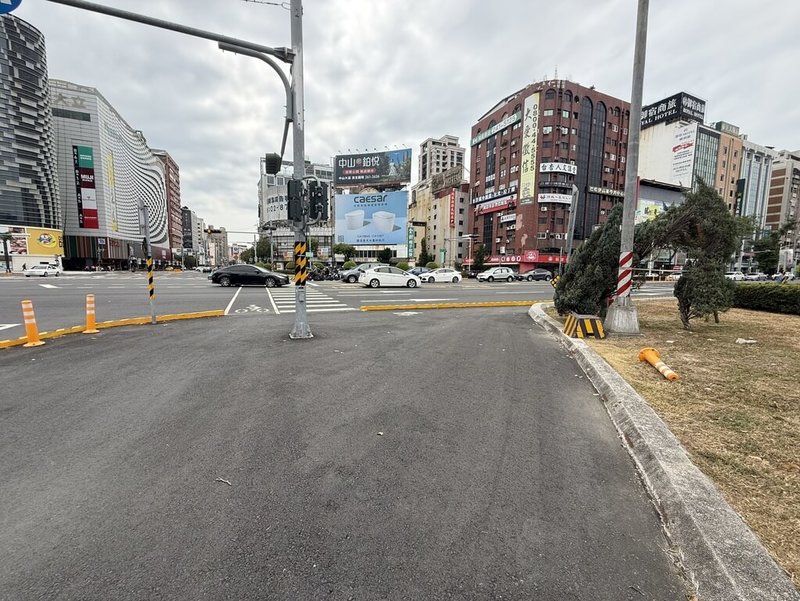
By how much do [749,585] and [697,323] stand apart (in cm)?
1151

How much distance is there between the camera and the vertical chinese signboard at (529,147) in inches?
2515

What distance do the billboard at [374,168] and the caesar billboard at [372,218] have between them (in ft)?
10.2

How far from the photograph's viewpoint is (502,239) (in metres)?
72.5

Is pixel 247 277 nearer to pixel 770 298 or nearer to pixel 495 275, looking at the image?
pixel 495 275

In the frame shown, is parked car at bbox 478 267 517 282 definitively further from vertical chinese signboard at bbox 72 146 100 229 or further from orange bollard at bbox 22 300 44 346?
vertical chinese signboard at bbox 72 146 100 229

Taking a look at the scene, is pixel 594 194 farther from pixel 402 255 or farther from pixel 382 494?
pixel 382 494

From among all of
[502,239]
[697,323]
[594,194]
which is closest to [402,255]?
[502,239]

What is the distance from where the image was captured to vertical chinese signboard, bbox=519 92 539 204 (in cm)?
6388

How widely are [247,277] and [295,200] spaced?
20.4 metres

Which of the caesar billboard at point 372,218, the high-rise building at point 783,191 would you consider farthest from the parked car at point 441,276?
the high-rise building at point 783,191

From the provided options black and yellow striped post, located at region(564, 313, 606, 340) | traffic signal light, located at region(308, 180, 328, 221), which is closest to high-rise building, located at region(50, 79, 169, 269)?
traffic signal light, located at region(308, 180, 328, 221)

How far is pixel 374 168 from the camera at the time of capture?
59.2 meters

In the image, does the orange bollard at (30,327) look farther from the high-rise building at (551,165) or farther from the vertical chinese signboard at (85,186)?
the vertical chinese signboard at (85,186)

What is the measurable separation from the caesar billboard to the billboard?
3.10m
